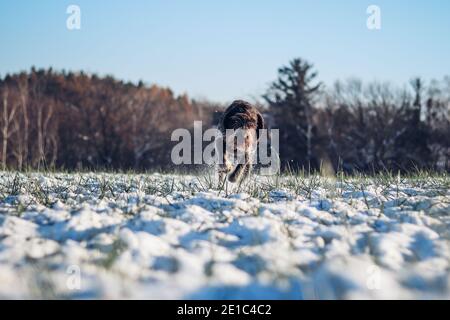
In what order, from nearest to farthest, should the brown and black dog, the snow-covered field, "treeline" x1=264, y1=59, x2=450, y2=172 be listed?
1. the snow-covered field
2. the brown and black dog
3. "treeline" x1=264, y1=59, x2=450, y2=172

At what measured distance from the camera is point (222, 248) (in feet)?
10.8

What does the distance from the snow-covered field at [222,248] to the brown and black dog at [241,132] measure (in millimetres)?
2973

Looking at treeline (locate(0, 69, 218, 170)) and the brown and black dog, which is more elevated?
treeline (locate(0, 69, 218, 170))

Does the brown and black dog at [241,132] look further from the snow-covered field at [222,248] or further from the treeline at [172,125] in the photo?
the treeline at [172,125]

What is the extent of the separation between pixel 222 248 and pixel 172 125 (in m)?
47.2

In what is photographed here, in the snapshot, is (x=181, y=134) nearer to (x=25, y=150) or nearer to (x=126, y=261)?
(x=25, y=150)

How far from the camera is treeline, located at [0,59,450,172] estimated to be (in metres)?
40.3

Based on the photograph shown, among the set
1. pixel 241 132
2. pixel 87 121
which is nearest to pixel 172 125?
pixel 87 121

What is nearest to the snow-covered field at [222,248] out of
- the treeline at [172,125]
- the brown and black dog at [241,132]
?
the brown and black dog at [241,132]

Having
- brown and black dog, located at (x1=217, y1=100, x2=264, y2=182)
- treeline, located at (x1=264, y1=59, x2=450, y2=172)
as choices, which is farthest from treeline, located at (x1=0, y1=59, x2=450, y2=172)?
brown and black dog, located at (x1=217, y1=100, x2=264, y2=182)

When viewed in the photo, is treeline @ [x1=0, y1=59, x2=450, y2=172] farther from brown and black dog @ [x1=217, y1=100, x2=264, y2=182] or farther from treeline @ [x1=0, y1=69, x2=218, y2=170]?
brown and black dog @ [x1=217, y1=100, x2=264, y2=182]

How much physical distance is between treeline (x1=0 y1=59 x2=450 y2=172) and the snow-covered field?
3349cm

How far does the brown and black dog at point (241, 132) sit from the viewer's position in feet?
25.1
